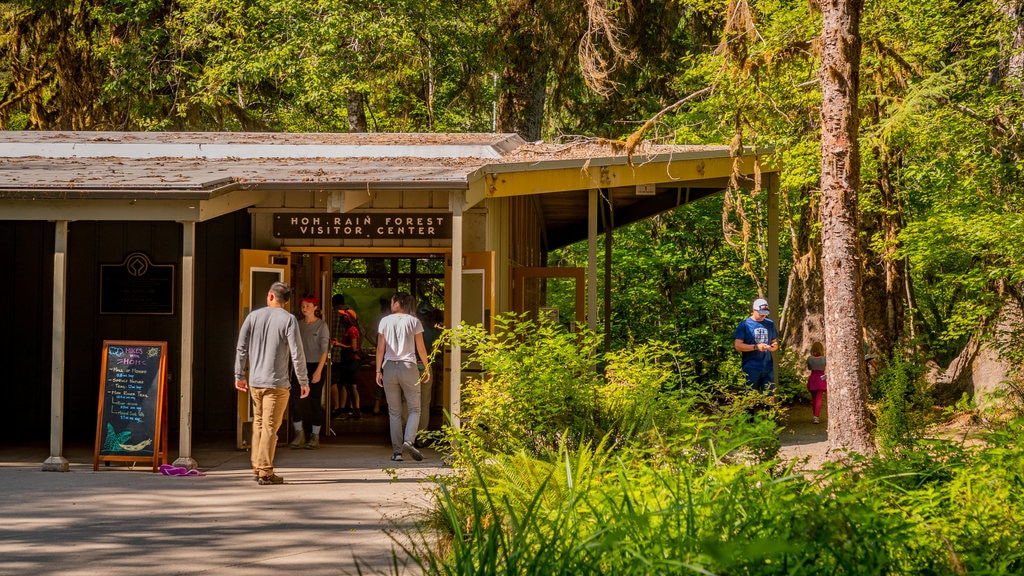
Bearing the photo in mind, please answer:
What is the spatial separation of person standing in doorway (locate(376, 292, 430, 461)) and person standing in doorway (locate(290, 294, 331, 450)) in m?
0.96

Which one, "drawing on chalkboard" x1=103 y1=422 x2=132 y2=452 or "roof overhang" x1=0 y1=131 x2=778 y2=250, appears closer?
"roof overhang" x1=0 y1=131 x2=778 y2=250

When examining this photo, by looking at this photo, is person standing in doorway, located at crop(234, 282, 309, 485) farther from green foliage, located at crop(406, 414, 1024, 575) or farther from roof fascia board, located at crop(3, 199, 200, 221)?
green foliage, located at crop(406, 414, 1024, 575)

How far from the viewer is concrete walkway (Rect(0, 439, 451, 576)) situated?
6227 millimetres

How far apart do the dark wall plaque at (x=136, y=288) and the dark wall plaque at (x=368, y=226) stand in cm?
215

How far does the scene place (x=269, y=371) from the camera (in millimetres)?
9305

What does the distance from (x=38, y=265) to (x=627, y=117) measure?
1192 centimetres

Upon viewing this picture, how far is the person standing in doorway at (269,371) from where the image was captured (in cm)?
929

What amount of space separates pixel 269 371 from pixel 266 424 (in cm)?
43

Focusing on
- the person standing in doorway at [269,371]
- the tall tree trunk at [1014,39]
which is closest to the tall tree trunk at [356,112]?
the tall tree trunk at [1014,39]

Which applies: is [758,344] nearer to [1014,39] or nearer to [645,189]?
[645,189]

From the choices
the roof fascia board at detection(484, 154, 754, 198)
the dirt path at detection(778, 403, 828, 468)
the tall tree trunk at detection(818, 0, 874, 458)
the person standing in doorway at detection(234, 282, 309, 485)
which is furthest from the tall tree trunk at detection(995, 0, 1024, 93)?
the person standing in doorway at detection(234, 282, 309, 485)

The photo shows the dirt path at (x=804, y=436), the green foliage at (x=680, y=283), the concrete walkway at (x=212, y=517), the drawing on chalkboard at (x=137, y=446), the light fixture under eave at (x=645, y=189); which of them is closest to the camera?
the concrete walkway at (x=212, y=517)

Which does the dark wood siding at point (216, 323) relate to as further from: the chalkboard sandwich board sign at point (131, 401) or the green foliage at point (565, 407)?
the green foliage at point (565, 407)

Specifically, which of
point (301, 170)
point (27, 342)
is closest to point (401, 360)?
point (301, 170)
